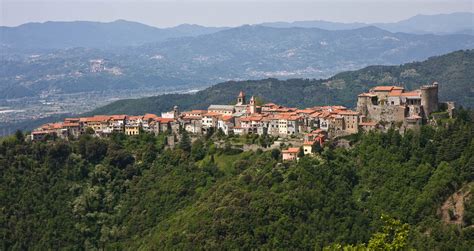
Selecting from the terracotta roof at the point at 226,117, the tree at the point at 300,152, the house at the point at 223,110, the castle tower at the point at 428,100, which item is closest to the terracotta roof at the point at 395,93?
the castle tower at the point at 428,100

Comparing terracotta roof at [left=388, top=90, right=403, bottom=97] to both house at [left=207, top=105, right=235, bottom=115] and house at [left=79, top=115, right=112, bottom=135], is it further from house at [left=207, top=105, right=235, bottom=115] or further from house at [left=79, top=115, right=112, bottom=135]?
house at [left=79, top=115, right=112, bottom=135]

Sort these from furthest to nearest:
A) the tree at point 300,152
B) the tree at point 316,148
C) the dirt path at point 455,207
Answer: the tree at point 300,152 → the tree at point 316,148 → the dirt path at point 455,207

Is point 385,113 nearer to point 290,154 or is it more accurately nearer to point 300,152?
point 300,152

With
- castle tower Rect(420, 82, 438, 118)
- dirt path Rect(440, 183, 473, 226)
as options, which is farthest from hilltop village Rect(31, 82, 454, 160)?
dirt path Rect(440, 183, 473, 226)

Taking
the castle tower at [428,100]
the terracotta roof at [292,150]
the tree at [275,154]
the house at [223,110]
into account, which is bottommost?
the tree at [275,154]

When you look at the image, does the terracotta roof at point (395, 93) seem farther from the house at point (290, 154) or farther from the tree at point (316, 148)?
the house at point (290, 154)

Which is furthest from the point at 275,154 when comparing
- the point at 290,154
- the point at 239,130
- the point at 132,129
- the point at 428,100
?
the point at 132,129
